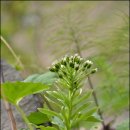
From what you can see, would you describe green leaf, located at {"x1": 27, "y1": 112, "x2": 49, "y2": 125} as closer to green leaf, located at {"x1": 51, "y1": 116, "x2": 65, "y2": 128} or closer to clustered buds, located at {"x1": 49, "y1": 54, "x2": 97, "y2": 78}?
green leaf, located at {"x1": 51, "y1": 116, "x2": 65, "y2": 128}

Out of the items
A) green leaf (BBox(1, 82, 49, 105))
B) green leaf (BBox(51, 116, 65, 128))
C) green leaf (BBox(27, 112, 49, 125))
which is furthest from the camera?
green leaf (BBox(27, 112, 49, 125))

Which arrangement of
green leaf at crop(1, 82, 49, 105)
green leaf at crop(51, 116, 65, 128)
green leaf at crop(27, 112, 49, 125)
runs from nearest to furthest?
green leaf at crop(1, 82, 49, 105) < green leaf at crop(51, 116, 65, 128) < green leaf at crop(27, 112, 49, 125)

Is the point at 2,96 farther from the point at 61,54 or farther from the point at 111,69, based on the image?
the point at 111,69

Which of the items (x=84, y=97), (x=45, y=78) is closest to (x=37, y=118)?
(x=45, y=78)

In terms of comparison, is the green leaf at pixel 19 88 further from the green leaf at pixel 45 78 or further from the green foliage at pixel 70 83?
the green leaf at pixel 45 78

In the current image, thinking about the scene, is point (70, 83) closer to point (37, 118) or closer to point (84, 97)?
point (84, 97)

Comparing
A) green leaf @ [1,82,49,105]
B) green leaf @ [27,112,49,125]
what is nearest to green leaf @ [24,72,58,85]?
green leaf @ [27,112,49,125]

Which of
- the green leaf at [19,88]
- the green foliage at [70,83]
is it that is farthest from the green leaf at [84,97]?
the green leaf at [19,88]

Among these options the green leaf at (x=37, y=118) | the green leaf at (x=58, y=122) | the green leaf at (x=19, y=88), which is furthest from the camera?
the green leaf at (x=37, y=118)

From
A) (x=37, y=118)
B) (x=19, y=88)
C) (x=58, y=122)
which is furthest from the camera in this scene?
(x=37, y=118)

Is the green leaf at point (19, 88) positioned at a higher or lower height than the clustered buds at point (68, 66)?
lower

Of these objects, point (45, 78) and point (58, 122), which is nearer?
point (58, 122)
